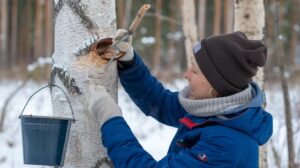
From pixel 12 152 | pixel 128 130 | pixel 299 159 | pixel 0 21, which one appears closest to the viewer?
pixel 128 130

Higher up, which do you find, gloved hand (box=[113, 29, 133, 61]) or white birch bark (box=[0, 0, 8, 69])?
gloved hand (box=[113, 29, 133, 61])

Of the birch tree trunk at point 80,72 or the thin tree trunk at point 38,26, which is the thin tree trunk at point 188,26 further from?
the thin tree trunk at point 38,26

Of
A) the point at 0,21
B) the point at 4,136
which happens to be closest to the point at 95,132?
the point at 4,136

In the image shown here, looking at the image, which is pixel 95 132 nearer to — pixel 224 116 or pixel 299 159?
pixel 224 116

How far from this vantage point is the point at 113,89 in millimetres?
2459

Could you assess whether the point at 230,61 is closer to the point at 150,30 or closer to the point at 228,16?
the point at 228,16

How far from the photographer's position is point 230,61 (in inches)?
88.9

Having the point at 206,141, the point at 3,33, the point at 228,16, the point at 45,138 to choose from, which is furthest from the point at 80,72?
the point at 3,33

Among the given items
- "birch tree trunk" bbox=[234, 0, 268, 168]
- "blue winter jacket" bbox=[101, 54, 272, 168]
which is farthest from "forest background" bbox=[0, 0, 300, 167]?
"blue winter jacket" bbox=[101, 54, 272, 168]

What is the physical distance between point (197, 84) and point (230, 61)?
164 millimetres

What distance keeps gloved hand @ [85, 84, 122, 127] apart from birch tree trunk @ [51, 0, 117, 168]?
0.10 meters

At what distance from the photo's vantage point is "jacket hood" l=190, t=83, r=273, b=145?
222 centimetres

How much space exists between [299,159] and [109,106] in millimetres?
4104

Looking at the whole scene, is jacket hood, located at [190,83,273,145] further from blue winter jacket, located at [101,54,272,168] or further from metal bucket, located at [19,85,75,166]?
metal bucket, located at [19,85,75,166]
